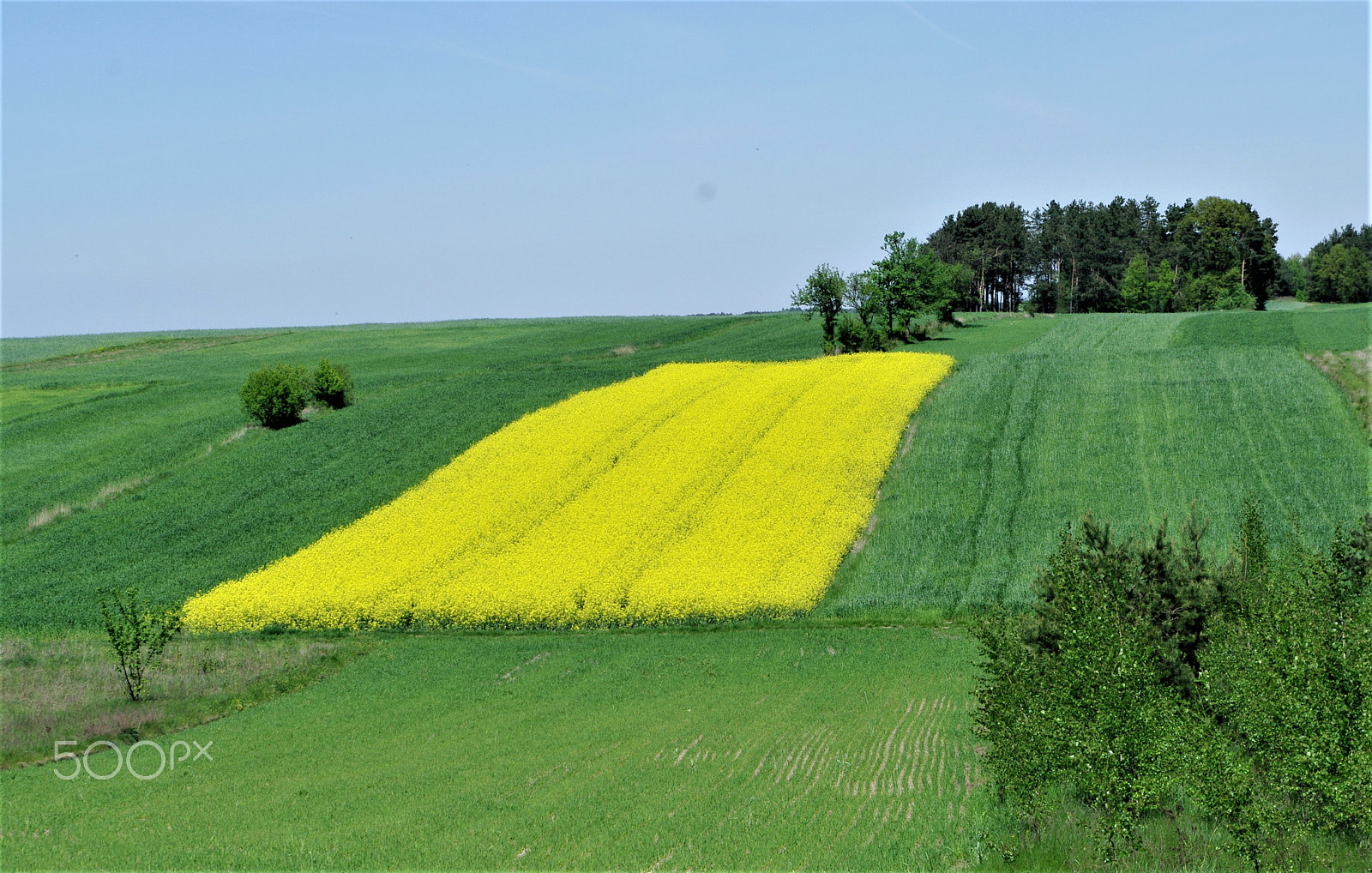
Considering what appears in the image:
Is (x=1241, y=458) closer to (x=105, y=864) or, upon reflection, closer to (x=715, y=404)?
(x=715, y=404)

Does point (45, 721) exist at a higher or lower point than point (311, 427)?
lower

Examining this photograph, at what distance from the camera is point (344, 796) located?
2038 centimetres

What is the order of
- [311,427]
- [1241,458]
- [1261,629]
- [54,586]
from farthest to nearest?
[311,427]
[1241,458]
[54,586]
[1261,629]

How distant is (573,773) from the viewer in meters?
21.4

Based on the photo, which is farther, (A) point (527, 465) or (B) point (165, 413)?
(B) point (165, 413)

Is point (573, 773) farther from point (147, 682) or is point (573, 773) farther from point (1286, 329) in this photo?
point (1286, 329)

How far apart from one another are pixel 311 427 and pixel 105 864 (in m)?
47.5

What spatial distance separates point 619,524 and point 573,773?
2077 centimetres

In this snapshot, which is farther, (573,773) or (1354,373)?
(1354,373)

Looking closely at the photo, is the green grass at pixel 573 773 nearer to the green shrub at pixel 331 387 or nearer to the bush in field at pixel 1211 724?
the bush in field at pixel 1211 724

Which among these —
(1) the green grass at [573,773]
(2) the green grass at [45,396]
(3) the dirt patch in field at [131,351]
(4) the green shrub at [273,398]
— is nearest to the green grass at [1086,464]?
(1) the green grass at [573,773]

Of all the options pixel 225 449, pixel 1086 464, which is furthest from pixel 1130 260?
pixel 225 449

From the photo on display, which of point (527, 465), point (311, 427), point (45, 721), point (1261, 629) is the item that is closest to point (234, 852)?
point (45, 721)

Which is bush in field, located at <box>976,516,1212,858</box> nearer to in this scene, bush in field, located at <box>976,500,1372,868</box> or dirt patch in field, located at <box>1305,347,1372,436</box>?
bush in field, located at <box>976,500,1372,868</box>
